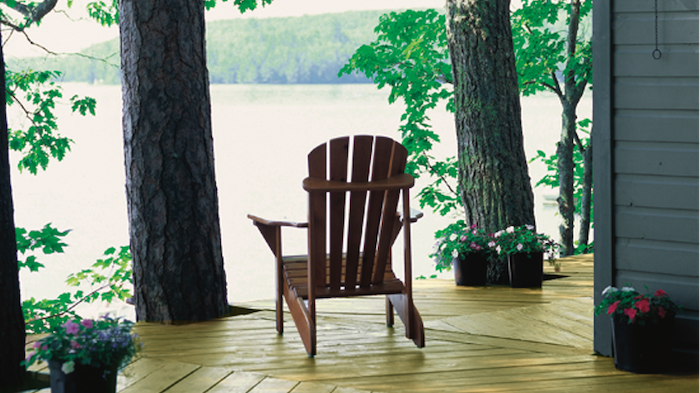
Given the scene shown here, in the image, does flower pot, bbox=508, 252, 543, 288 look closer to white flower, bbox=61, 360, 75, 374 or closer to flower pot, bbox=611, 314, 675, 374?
flower pot, bbox=611, 314, 675, 374

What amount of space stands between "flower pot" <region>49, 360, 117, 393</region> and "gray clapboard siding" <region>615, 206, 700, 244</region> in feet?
6.94

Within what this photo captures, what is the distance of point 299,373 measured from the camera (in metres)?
2.77

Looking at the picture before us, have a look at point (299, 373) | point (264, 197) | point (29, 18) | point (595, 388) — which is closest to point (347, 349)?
point (299, 373)

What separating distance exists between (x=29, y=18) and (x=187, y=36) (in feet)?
11.1

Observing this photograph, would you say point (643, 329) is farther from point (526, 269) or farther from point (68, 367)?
point (68, 367)

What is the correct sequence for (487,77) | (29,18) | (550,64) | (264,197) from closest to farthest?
(487,77) < (29,18) < (550,64) < (264,197)

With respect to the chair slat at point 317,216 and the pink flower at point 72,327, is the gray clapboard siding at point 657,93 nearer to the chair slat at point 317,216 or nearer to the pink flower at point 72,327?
the chair slat at point 317,216

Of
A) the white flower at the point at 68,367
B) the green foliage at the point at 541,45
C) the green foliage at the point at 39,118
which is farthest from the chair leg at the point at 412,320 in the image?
the green foliage at the point at 541,45

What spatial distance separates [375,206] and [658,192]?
1.19 m

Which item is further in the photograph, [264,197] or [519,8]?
[264,197]

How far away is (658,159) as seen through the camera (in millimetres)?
2754

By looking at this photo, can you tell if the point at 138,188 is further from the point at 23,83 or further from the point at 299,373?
the point at 23,83

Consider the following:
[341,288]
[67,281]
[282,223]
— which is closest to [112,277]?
[67,281]

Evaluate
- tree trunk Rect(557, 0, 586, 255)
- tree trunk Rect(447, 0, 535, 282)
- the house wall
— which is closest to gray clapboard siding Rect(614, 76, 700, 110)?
the house wall
